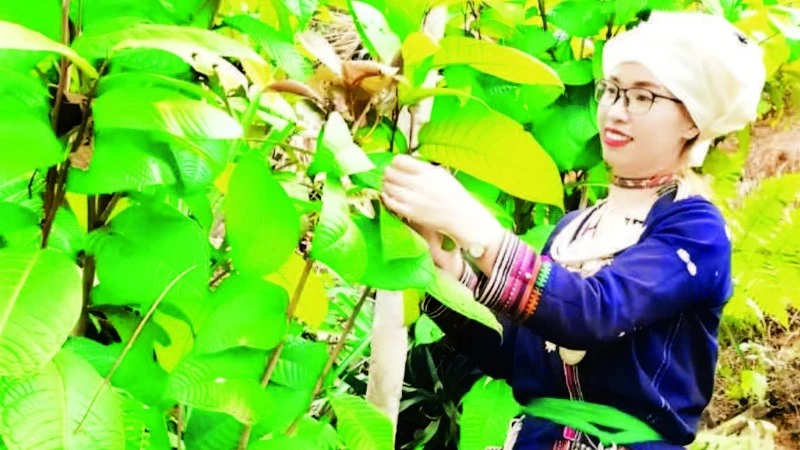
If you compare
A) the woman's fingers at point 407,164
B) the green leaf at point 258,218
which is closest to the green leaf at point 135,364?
the green leaf at point 258,218

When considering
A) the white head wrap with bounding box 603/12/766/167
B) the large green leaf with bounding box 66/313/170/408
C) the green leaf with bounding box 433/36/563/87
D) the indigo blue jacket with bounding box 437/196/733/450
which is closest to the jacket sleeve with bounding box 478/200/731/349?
the indigo blue jacket with bounding box 437/196/733/450

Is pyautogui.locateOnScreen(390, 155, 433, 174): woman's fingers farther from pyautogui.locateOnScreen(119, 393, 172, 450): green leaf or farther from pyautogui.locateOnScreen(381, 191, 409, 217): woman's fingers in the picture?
pyautogui.locateOnScreen(119, 393, 172, 450): green leaf

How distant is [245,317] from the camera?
0.58 meters

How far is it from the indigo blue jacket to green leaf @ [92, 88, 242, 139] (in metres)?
0.43

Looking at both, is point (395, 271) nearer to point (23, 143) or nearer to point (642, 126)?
point (23, 143)

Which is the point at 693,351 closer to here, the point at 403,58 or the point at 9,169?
the point at 403,58

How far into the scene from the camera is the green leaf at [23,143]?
0.47 m

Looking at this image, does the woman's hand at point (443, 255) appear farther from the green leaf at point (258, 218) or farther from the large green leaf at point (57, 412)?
Answer: the large green leaf at point (57, 412)

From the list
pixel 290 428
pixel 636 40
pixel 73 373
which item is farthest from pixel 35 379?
pixel 636 40

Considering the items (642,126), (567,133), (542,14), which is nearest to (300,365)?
(642,126)

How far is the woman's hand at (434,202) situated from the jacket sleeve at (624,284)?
5 centimetres

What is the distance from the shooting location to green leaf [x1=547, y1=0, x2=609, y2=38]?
1.15m

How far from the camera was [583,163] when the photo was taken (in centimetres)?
121

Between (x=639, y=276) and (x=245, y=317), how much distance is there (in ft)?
1.42
